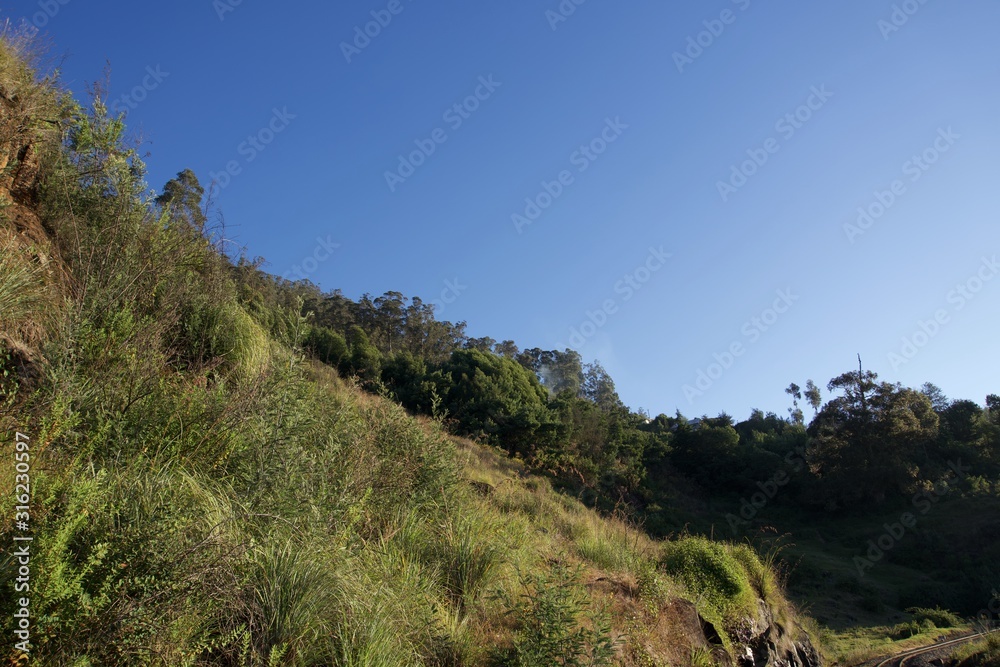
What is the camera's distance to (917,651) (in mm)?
18578

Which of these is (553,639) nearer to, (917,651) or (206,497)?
(206,497)

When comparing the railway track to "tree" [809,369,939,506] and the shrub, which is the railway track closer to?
the shrub

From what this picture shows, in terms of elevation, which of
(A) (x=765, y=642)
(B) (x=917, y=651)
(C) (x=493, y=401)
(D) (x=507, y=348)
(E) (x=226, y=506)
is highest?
(D) (x=507, y=348)

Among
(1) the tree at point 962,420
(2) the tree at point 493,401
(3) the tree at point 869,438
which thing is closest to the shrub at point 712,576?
(2) the tree at point 493,401

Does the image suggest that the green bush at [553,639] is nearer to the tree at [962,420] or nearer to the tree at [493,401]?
the tree at [493,401]

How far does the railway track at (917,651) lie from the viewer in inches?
676

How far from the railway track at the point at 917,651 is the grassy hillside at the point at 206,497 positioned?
14.0 metres

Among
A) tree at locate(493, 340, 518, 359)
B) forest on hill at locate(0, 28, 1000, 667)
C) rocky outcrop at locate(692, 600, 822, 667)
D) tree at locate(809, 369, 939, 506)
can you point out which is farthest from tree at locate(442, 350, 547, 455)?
tree at locate(493, 340, 518, 359)

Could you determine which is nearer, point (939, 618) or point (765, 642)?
point (765, 642)

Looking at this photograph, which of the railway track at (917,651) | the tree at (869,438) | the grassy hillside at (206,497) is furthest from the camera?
the tree at (869,438)

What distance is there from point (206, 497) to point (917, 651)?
24.4m

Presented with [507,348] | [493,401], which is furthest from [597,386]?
[493,401]

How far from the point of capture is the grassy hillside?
2779 millimetres

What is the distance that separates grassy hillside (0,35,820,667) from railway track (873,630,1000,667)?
13951 mm
